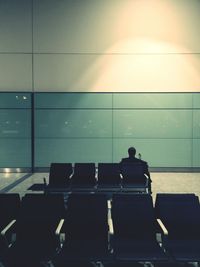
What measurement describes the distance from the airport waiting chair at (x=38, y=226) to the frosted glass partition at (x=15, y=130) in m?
7.32

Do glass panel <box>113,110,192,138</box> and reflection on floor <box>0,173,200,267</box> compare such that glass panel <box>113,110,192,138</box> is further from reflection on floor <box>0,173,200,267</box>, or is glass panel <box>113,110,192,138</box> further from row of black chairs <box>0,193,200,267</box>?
row of black chairs <box>0,193,200,267</box>

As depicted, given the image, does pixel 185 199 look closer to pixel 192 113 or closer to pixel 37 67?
pixel 192 113

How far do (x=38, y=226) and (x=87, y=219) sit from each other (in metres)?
0.60

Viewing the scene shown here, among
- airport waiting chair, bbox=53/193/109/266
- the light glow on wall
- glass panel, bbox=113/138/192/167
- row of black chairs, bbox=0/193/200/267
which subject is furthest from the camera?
glass panel, bbox=113/138/192/167

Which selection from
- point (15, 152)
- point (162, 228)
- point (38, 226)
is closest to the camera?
point (162, 228)

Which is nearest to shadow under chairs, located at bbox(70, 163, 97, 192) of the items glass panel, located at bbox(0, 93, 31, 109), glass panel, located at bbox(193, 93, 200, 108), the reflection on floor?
the reflection on floor

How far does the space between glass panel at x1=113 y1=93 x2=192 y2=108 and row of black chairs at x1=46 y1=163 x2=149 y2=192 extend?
461 cm

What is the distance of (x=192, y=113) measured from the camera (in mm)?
10930

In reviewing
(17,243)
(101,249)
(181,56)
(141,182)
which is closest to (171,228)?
(101,249)

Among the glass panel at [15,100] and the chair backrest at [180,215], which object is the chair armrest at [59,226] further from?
the glass panel at [15,100]

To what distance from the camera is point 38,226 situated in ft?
12.5

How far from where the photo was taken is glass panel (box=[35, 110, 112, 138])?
1097cm

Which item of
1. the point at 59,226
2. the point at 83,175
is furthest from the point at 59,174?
the point at 59,226

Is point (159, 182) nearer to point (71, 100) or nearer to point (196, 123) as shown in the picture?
point (196, 123)
